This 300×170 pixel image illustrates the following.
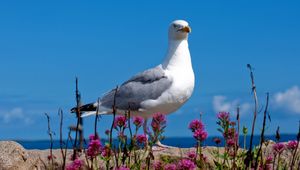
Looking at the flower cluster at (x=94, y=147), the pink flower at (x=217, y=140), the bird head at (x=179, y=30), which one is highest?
the bird head at (x=179, y=30)

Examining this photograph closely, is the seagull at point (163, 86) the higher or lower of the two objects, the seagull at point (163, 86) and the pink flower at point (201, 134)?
the higher

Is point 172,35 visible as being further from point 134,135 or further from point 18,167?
point 134,135

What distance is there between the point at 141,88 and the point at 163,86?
52cm

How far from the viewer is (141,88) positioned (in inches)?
421

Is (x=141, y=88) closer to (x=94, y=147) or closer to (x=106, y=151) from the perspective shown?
(x=106, y=151)

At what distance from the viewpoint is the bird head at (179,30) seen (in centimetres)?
1100

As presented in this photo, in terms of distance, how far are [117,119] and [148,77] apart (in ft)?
22.1

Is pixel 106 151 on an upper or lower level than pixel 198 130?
lower

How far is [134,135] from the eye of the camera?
4117mm

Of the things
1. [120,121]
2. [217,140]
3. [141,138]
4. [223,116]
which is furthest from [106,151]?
[217,140]

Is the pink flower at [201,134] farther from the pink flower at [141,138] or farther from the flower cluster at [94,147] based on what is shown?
the flower cluster at [94,147]

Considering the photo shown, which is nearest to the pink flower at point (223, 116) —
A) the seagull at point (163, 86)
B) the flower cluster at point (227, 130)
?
the flower cluster at point (227, 130)

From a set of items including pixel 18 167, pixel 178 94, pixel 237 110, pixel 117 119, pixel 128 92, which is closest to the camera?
pixel 237 110

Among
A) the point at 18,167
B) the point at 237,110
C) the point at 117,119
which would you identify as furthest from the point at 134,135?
the point at 18,167
